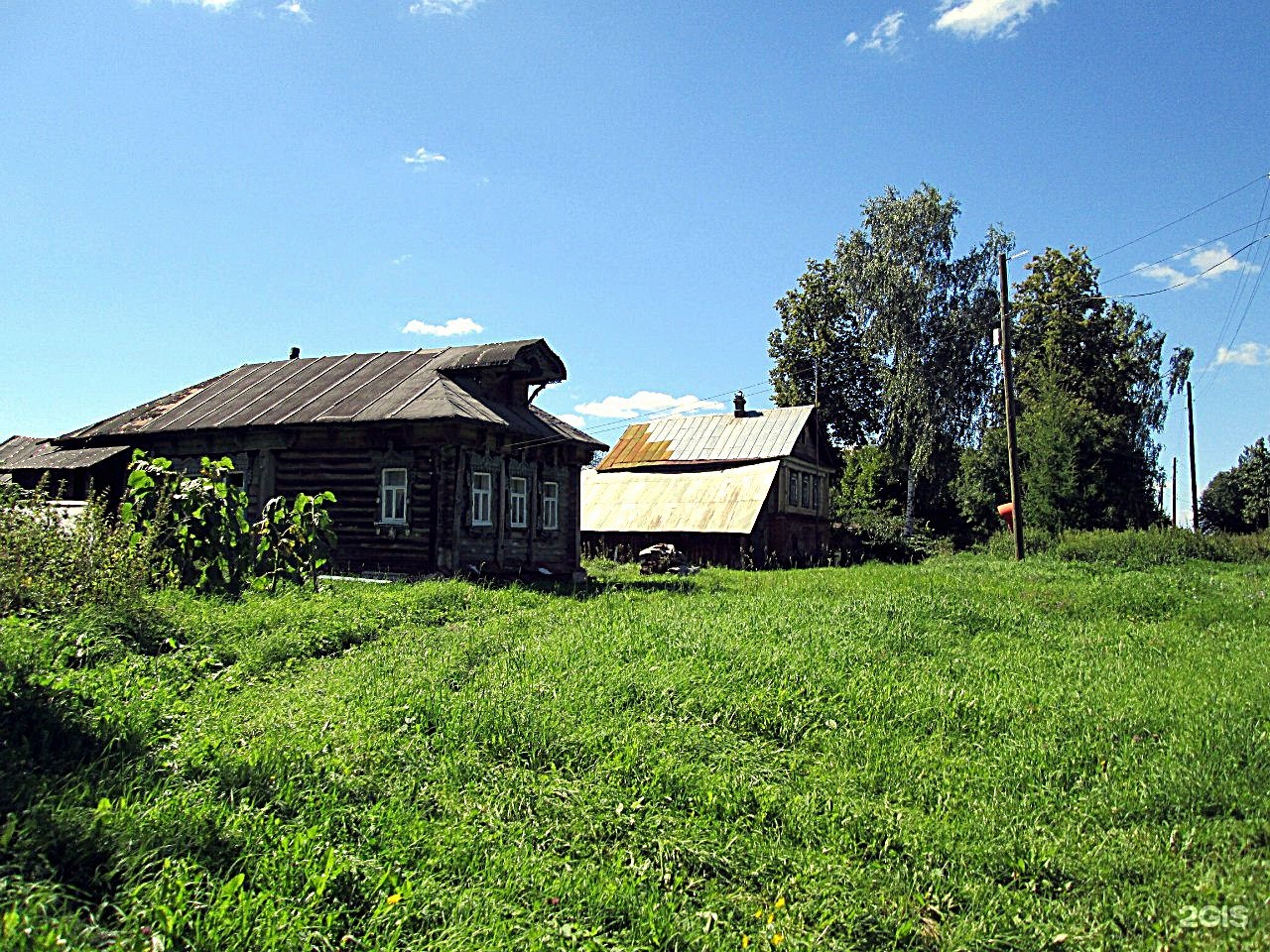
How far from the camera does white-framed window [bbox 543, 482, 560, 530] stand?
19922 millimetres

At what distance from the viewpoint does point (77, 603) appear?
28.0ft

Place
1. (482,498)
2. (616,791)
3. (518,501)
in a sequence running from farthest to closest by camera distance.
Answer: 1. (518,501)
2. (482,498)
3. (616,791)

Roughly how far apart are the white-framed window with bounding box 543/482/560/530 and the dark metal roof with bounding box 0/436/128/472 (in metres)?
10.5

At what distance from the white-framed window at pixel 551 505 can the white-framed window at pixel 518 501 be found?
76 centimetres

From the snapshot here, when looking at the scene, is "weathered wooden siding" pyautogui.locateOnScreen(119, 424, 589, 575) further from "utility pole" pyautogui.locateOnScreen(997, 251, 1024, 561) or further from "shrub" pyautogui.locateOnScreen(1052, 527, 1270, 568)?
"shrub" pyautogui.locateOnScreen(1052, 527, 1270, 568)

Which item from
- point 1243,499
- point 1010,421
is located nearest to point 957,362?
point 1010,421

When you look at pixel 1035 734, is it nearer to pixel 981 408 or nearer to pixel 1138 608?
pixel 1138 608

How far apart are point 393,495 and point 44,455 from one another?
1582 centimetres

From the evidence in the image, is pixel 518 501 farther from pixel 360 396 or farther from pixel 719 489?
pixel 719 489

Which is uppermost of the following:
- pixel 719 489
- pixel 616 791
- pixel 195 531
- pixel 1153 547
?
pixel 719 489

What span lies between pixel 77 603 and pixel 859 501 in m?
33.3

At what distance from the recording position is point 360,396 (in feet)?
58.5

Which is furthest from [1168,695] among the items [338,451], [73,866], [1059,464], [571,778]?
[1059,464]

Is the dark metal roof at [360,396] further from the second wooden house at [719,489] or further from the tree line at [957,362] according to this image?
the tree line at [957,362]
